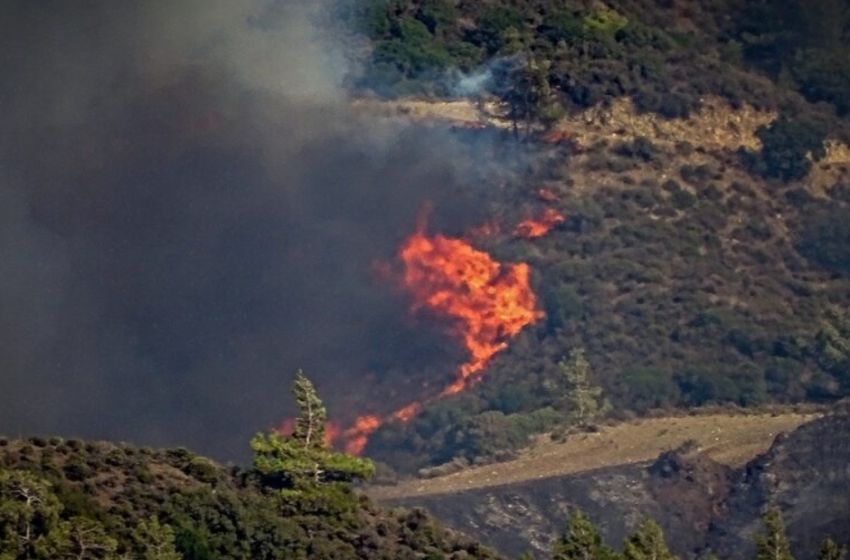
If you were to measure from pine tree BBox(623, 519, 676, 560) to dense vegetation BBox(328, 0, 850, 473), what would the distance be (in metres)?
48.1

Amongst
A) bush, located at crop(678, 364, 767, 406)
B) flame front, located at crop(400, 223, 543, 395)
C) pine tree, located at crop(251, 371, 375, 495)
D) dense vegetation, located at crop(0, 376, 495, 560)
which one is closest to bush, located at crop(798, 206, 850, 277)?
bush, located at crop(678, 364, 767, 406)

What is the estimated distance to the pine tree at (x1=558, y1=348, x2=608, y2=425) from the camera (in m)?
177

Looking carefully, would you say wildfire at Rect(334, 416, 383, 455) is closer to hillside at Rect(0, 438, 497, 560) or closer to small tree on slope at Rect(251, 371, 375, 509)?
small tree on slope at Rect(251, 371, 375, 509)

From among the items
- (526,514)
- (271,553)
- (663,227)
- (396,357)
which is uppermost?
(663,227)

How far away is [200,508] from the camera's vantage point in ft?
420

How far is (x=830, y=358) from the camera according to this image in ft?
606

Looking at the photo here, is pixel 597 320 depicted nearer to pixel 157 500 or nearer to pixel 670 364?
pixel 670 364

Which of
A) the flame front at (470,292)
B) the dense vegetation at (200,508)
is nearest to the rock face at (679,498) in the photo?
the flame front at (470,292)

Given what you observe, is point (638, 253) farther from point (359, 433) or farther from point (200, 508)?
point (200, 508)

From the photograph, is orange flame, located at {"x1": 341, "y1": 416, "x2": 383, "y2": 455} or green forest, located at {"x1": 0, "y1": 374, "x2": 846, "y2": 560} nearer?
green forest, located at {"x1": 0, "y1": 374, "x2": 846, "y2": 560}

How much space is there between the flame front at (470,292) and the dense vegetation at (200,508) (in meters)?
43.5

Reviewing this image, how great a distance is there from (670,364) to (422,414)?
14.4m

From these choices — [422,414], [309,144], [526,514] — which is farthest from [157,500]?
[309,144]

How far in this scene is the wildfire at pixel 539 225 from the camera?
188 meters
